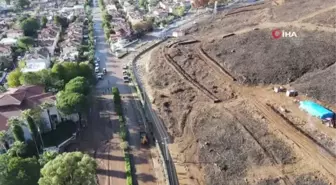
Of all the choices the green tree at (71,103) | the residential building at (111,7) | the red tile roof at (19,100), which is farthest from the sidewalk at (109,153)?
the residential building at (111,7)

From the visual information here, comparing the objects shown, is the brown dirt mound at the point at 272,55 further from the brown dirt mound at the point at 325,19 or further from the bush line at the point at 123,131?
the bush line at the point at 123,131

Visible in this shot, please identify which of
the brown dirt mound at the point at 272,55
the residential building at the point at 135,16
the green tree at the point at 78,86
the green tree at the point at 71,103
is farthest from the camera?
the residential building at the point at 135,16

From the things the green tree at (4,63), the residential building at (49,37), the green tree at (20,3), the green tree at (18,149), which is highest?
the green tree at (20,3)

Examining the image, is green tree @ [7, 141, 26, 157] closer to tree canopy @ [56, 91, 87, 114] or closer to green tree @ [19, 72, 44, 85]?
tree canopy @ [56, 91, 87, 114]

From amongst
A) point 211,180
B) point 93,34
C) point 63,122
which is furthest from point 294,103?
point 93,34

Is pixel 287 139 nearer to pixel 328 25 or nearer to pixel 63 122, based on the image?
pixel 63 122

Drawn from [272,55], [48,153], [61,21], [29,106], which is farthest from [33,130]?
[61,21]
